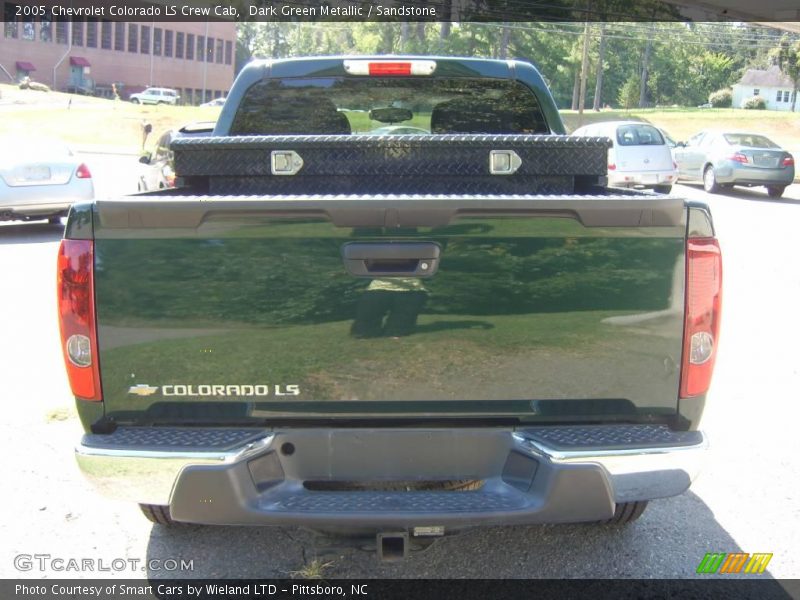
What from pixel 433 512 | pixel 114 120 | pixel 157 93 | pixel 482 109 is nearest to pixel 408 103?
pixel 482 109

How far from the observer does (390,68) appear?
192 inches

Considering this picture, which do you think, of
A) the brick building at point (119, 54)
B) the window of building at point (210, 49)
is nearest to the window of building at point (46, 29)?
the brick building at point (119, 54)

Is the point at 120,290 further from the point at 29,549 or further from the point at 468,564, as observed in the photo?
the point at 468,564

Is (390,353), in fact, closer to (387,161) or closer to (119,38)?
(387,161)

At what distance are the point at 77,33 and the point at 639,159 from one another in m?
71.6

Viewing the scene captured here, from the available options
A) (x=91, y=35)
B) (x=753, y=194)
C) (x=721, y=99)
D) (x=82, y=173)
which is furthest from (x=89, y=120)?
(x=721, y=99)

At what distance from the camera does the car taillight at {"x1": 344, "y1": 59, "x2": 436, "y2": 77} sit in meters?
4.87

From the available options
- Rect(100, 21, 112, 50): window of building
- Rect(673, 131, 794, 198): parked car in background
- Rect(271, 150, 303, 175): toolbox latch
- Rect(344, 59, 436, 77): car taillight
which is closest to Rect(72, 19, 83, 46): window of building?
Rect(100, 21, 112, 50): window of building

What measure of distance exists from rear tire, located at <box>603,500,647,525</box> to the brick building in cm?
7642

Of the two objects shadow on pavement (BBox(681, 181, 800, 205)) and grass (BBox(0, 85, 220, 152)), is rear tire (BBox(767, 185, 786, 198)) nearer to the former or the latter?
shadow on pavement (BBox(681, 181, 800, 205))

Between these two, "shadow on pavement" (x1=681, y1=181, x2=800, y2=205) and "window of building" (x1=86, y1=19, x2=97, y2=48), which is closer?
"shadow on pavement" (x1=681, y1=181, x2=800, y2=205)

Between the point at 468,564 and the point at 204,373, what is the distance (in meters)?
1.54

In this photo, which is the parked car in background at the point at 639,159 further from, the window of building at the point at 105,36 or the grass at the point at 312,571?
the window of building at the point at 105,36

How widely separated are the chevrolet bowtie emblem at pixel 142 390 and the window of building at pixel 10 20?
75.7m
